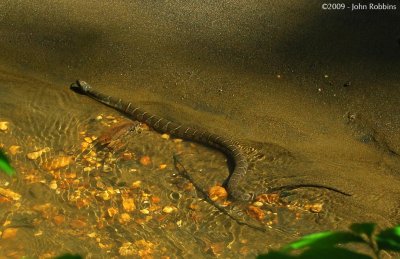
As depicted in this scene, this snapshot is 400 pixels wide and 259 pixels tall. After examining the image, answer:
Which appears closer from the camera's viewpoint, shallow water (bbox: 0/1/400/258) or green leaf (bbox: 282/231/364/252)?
green leaf (bbox: 282/231/364/252)

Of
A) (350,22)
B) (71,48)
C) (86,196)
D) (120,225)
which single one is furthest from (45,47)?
(350,22)

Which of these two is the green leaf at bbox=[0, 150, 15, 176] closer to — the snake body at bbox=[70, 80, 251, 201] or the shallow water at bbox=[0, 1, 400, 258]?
the shallow water at bbox=[0, 1, 400, 258]

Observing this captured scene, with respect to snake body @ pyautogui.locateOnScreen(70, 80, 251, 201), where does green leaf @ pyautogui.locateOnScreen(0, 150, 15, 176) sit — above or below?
below

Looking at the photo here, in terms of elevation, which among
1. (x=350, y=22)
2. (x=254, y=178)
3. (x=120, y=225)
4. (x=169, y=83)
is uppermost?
(x=350, y=22)

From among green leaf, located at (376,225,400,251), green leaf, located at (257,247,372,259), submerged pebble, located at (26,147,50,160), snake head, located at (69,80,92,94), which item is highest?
snake head, located at (69,80,92,94)

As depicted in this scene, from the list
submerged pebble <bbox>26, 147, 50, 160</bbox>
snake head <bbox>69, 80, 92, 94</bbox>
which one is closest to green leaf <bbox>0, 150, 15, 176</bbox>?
submerged pebble <bbox>26, 147, 50, 160</bbox>

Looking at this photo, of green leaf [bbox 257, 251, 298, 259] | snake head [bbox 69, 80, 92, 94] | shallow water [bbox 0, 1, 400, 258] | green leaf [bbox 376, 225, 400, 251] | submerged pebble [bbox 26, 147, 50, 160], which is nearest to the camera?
green leaf [bbox 257, 251, 298, 259]

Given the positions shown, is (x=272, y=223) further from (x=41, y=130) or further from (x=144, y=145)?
(x=41, y=130)

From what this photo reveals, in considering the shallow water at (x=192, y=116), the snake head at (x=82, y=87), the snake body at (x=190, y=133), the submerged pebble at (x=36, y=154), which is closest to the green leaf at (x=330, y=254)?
the shallow water at (x=192, y=116)

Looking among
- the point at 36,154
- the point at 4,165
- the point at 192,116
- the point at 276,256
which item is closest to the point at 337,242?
the point at 276,256
